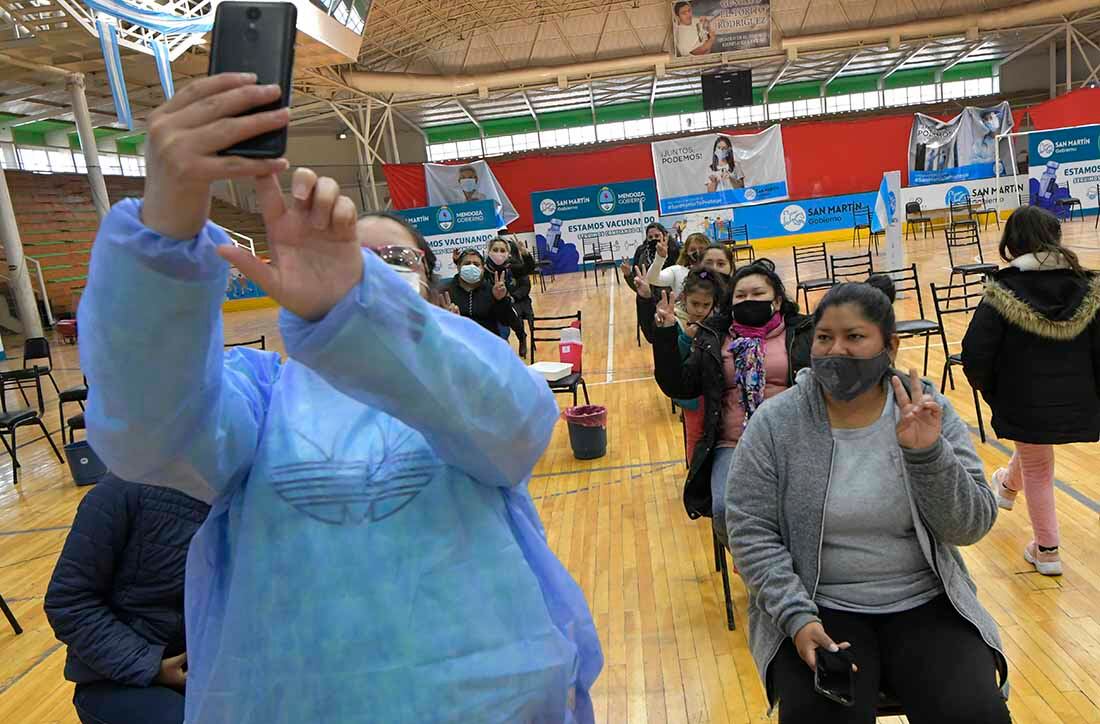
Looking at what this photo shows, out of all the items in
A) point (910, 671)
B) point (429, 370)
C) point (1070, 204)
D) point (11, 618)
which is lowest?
point (11, 618)

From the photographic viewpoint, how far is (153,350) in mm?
655

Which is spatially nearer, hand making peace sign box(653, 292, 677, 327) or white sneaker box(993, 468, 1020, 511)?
hand making peace sign box(653, 292, 677, 327)

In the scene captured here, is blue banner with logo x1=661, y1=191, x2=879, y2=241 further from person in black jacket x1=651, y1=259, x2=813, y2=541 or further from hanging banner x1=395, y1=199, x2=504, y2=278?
person in black jacket x1=651, y1=259, x2=813, y2=541

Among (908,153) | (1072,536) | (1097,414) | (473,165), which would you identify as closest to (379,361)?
(1097,414)

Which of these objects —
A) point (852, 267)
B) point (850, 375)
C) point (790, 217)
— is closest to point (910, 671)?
point (850, 375)

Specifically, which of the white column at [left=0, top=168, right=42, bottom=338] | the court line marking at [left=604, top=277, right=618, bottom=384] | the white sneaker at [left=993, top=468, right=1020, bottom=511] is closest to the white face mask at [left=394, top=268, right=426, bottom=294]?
the white sneaker at [left=993, top=468, right=1020, bottom=511]

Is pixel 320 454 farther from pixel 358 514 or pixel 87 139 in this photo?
pixel 87 139

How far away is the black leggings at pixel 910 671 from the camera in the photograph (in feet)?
5.29

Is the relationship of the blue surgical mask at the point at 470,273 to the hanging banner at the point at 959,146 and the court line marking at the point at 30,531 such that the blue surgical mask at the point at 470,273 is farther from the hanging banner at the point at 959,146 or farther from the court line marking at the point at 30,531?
the hanging banner at the point at 959,146

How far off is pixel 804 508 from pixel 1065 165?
19.6m

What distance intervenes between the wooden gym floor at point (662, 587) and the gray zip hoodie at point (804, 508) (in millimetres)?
880

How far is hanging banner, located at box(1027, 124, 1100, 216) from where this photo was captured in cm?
1683

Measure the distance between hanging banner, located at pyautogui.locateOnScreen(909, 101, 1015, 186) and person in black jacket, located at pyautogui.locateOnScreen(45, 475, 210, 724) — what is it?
2141cm

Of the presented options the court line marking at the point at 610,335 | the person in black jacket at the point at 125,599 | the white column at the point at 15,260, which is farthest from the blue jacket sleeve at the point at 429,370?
the white column at the point at 15,260
